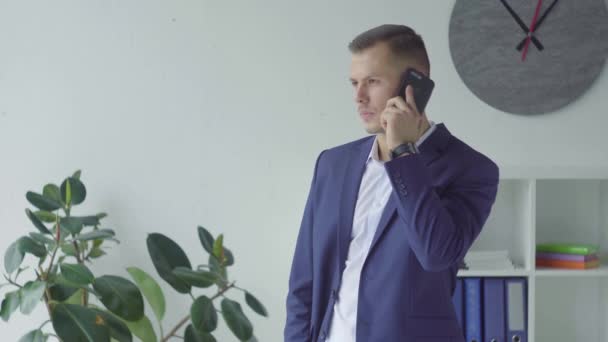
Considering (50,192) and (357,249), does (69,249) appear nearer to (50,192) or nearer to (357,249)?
(50,192)

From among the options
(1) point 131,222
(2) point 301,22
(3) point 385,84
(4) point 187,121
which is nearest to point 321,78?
(2) point 301,22

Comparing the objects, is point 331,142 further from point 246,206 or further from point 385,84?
point 385,84

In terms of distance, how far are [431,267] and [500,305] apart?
119cm

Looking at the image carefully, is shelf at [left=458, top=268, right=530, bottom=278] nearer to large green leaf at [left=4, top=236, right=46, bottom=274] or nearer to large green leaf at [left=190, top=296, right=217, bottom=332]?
large green leaf at [left=190, top=296, right=217, bottom=332]

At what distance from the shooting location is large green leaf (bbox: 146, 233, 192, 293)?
219 cm

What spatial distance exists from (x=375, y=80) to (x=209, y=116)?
1.38 metres

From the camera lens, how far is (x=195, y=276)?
2094mm

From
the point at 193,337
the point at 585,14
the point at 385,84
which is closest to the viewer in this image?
the point at 385,84

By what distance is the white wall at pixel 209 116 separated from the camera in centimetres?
266

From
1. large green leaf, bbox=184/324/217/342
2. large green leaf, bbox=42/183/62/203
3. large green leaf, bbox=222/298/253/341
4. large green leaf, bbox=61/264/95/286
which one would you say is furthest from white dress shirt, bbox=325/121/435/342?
large green leaf, bbox=42/183/62/203

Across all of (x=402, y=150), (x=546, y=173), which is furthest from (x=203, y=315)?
(x=546, y=173)

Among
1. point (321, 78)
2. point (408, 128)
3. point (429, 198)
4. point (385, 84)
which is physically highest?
point (321, 78)

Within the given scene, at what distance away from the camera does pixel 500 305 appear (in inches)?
94.2

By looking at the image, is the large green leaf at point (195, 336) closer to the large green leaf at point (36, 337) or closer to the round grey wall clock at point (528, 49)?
the large green leaf at point (36, 337)
